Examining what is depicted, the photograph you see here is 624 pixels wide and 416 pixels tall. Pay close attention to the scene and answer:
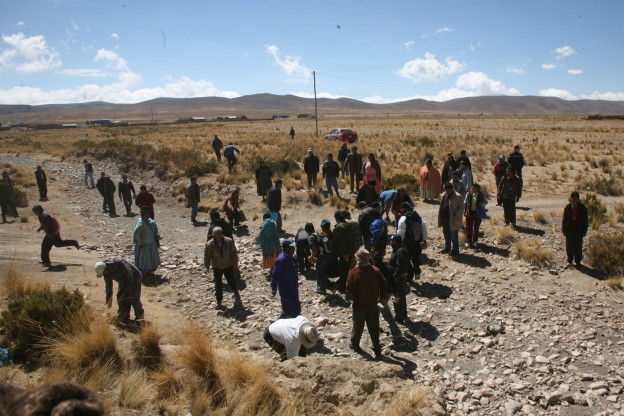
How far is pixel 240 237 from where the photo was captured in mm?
13195

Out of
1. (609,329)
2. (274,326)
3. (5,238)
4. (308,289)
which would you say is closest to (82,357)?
(274,326)

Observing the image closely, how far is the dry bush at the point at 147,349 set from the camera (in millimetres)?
5535

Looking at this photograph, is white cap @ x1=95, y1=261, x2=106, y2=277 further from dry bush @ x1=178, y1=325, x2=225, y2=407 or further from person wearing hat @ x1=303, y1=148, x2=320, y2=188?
person wearing hat @ x1=303, y1=148, x2=320, y2=188

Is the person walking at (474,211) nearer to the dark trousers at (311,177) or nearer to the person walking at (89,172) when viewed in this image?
the dark trousers at (311,177)

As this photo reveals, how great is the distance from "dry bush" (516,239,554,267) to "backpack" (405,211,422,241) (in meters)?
3.01

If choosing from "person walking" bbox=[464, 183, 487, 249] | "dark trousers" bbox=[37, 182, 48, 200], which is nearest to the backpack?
"person walking" bbox=[464, 183, 487, 249]

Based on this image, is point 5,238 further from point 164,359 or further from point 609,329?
point 609,329

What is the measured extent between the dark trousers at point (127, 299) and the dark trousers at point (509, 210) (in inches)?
366

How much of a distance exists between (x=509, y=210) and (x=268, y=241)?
263 inches

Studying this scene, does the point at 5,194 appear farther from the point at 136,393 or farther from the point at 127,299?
the point at 136,393

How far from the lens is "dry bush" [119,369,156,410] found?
4.66 metres

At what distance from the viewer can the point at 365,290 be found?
5984 mm

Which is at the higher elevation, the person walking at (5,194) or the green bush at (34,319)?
the person walking at (5,194)

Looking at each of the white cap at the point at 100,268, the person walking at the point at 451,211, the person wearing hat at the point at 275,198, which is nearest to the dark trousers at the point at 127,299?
the white cap at the point at 100,268
